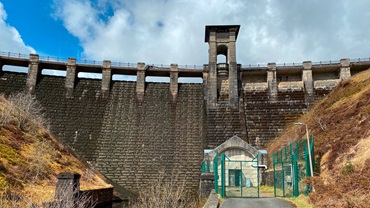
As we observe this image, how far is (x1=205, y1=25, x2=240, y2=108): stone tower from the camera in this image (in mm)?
32184

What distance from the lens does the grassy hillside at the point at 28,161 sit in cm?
1348

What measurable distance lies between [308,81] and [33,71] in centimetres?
2923

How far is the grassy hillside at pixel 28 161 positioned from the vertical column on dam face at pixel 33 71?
37.7 feet

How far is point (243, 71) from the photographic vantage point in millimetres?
33969

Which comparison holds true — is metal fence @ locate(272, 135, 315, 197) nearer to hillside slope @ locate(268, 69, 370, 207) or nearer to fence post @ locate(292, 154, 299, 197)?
fence post @ locate(292, 154, 299, 197)

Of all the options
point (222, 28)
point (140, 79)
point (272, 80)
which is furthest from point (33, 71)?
point (272, 80)

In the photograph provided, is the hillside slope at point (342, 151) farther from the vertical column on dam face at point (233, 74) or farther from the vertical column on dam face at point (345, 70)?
the vertical column on dam face at point (233, 74)

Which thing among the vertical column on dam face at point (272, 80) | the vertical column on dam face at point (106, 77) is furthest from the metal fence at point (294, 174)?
the vertical column on dam face at point (106, 77)

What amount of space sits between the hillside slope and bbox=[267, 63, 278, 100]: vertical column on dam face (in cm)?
590

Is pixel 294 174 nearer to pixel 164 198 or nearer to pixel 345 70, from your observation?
pixel 164 198

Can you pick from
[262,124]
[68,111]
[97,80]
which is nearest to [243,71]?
[262,124]

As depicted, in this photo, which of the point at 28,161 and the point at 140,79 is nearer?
the point at 28,161

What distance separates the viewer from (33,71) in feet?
107

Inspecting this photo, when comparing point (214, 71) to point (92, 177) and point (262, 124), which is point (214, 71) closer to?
point (262, 124)
